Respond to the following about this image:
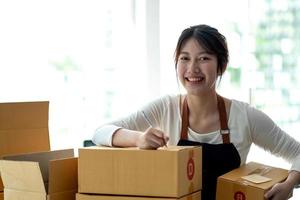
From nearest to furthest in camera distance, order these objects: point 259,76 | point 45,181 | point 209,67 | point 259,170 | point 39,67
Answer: point 45,181 → point 259,170 → point 209,67 → point 39,67 → point 259,76

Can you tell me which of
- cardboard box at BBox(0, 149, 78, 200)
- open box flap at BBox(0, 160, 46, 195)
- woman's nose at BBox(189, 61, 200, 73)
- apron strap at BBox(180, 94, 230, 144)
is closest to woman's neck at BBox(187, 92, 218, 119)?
apron strap at BBox(180, 94, 230, 144)

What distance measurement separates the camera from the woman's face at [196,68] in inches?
59.6

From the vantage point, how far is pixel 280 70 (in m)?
2.70

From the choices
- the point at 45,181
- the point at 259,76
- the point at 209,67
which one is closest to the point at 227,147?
the point at 209,67

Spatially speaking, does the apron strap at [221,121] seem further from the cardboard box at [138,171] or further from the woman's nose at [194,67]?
the cardboard box at [138,171]

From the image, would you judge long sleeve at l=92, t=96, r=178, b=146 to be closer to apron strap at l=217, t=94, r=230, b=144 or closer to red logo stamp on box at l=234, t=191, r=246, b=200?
apron strap at l=217, t=94, r=230, b=144

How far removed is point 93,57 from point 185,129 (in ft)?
3.50

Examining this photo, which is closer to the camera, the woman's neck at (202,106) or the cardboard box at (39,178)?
the cardboard box at (39,178)

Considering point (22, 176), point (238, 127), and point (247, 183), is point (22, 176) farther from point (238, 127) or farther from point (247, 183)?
point (238, 127)

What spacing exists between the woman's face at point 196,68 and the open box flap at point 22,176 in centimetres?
63

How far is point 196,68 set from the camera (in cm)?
151

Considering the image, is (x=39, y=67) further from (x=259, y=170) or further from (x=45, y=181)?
(x=259, y=170)

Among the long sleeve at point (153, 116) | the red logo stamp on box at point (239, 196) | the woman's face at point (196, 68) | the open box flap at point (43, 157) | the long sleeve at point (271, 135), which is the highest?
the woman's face at point (196, 68)

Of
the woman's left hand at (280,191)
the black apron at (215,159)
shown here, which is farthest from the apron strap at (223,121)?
the woman's left hand at (280,191)
